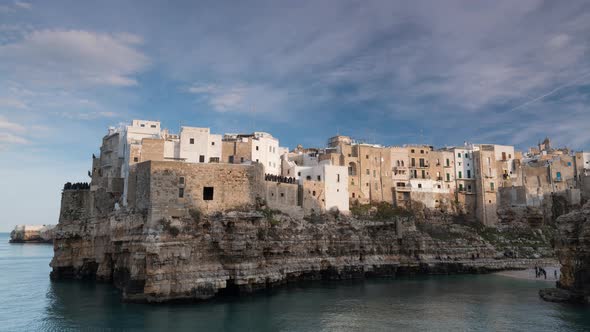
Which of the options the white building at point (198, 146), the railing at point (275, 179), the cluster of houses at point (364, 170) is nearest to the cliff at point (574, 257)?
the cluster of houses at point (364, 170)

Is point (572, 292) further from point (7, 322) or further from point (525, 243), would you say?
point (7, 322)

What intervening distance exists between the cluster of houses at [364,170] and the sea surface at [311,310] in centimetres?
1122

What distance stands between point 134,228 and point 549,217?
63204 mm

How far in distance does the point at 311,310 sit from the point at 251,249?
9195mm

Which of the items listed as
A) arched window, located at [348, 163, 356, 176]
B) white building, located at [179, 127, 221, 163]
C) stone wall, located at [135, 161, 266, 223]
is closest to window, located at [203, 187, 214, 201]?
stone wall, located at [135, 161, 266, 223]

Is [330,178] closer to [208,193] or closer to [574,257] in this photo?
[208,193]

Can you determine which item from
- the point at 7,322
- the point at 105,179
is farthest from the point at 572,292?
the point at 105,179

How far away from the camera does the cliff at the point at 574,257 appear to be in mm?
36219

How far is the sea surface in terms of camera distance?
30.8 m

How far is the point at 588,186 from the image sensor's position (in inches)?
2825

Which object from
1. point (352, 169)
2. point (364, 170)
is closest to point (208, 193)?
point (352, 169)

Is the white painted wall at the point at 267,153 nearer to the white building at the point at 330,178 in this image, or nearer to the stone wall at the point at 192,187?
the white building at the point at 330,178

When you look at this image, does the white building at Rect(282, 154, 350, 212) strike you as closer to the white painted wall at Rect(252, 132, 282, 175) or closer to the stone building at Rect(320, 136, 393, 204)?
the white painted wall at Rect(252, 132, 282, 175)

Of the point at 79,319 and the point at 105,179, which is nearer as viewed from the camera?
the point at 79,319
